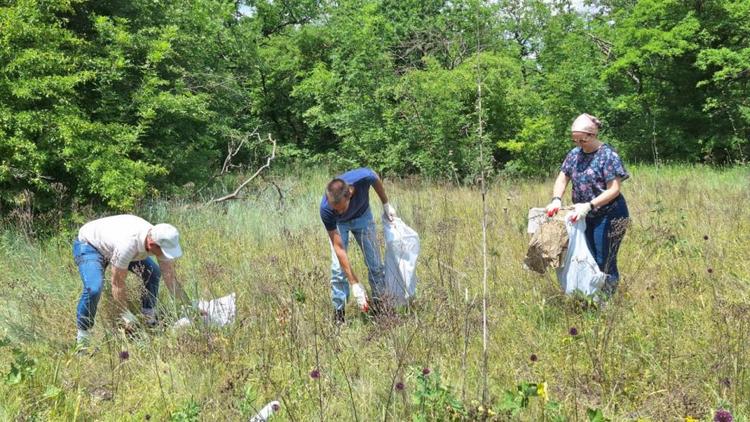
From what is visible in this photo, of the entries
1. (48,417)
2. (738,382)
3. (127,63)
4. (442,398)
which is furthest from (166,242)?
(127,63)

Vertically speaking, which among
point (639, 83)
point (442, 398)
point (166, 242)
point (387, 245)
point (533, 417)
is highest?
point (639, 83)

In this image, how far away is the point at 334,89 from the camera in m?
13.0

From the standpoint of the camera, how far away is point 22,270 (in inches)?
194

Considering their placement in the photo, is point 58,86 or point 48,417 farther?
point 58,86

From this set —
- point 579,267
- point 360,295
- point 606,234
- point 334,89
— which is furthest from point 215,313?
point 334,89

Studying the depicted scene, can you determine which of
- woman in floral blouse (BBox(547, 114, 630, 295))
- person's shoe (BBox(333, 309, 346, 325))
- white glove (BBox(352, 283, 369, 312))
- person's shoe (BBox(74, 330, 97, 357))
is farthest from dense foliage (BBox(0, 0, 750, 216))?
person's shoe (BBox(74, 330, 97, 357))

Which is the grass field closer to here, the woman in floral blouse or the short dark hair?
the woman in floral blouse

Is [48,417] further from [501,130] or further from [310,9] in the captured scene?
[310,9]

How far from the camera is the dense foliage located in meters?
6.51

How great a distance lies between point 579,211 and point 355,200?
1.56 m

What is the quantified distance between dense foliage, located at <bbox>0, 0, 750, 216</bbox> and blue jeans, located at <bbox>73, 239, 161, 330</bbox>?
2.43 metres

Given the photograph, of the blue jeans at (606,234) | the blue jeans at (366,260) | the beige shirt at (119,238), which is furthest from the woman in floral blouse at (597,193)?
the beige shirt at (119,238)

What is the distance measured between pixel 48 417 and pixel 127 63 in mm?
6380

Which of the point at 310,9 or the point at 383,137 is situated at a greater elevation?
the point at 310,9
